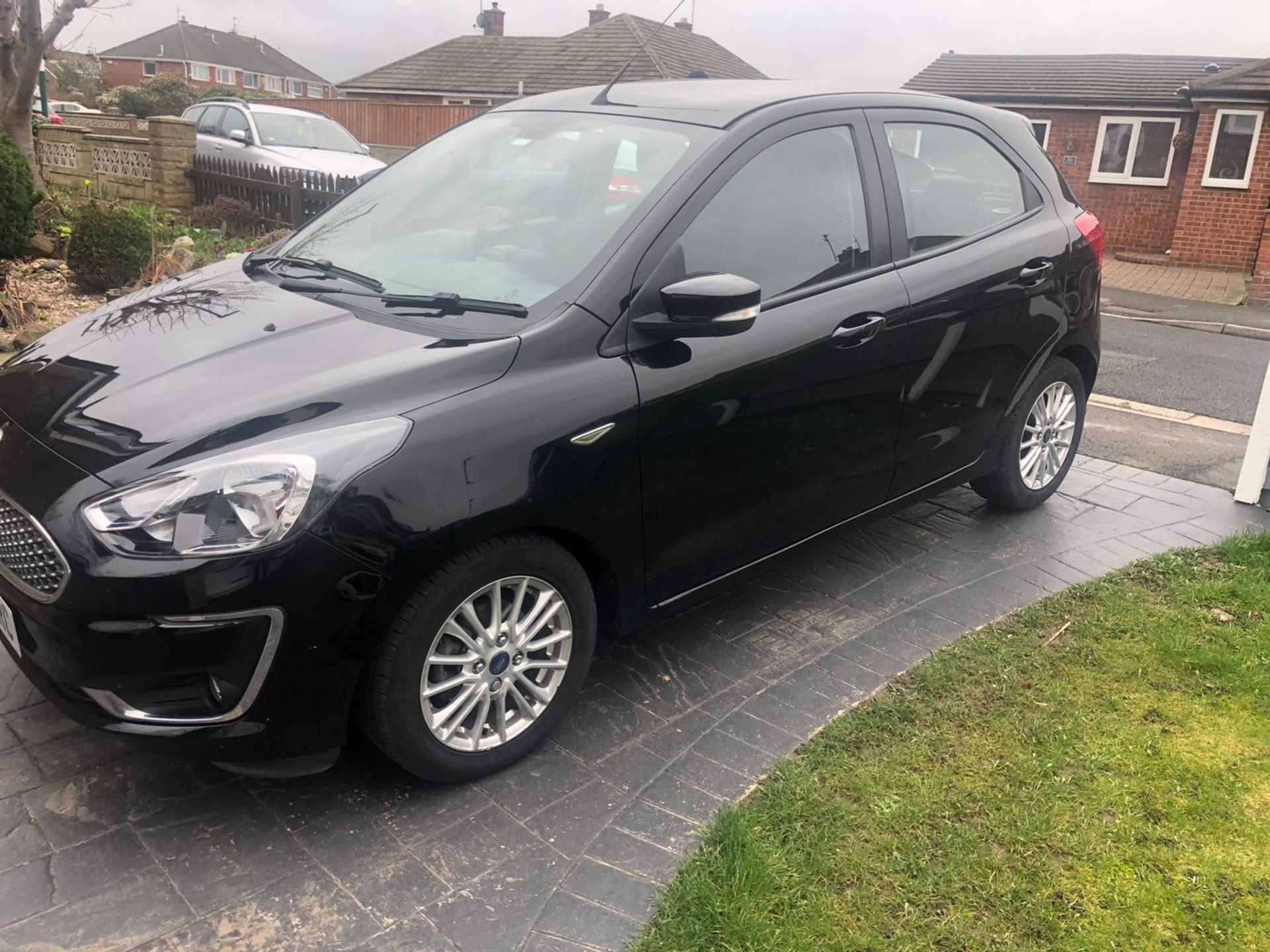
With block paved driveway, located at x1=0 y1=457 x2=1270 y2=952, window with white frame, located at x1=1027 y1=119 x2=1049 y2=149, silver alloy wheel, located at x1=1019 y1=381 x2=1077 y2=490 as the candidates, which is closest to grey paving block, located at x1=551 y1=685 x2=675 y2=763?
block paved driveway, located at x1=0 y1=457 x2=1270 y2=952

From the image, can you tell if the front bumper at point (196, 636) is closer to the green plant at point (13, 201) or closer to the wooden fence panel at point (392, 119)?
the green plant at point (13, 201)

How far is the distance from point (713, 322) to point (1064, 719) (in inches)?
66.6

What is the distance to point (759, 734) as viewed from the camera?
10.1 feet

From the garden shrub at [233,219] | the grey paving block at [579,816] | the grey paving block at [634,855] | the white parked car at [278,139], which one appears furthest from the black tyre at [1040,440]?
the white parked car at [278,139]

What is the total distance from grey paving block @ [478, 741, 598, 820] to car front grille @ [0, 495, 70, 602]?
1205 mm

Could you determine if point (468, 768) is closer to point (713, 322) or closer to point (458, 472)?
point (458, 472)

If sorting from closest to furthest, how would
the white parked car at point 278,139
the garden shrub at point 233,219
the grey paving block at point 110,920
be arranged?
1. the grey paving block at point 110,920
2. the garden shrub at point 233,219
3. the white parked car at point 278,139

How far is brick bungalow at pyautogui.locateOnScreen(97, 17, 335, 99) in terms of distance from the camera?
7981 cm

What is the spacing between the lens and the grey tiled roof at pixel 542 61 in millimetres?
34156

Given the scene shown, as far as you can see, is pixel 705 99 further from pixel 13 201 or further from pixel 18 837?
pixel 13 201

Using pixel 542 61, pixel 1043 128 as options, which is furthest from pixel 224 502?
pixel 542 61

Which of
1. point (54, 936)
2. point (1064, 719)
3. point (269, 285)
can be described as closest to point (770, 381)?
point (1064, 719)

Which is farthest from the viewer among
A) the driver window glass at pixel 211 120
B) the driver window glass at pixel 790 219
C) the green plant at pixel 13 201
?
the driver window glass at pixel 211 120

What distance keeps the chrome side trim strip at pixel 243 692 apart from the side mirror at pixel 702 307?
1.28 metres
